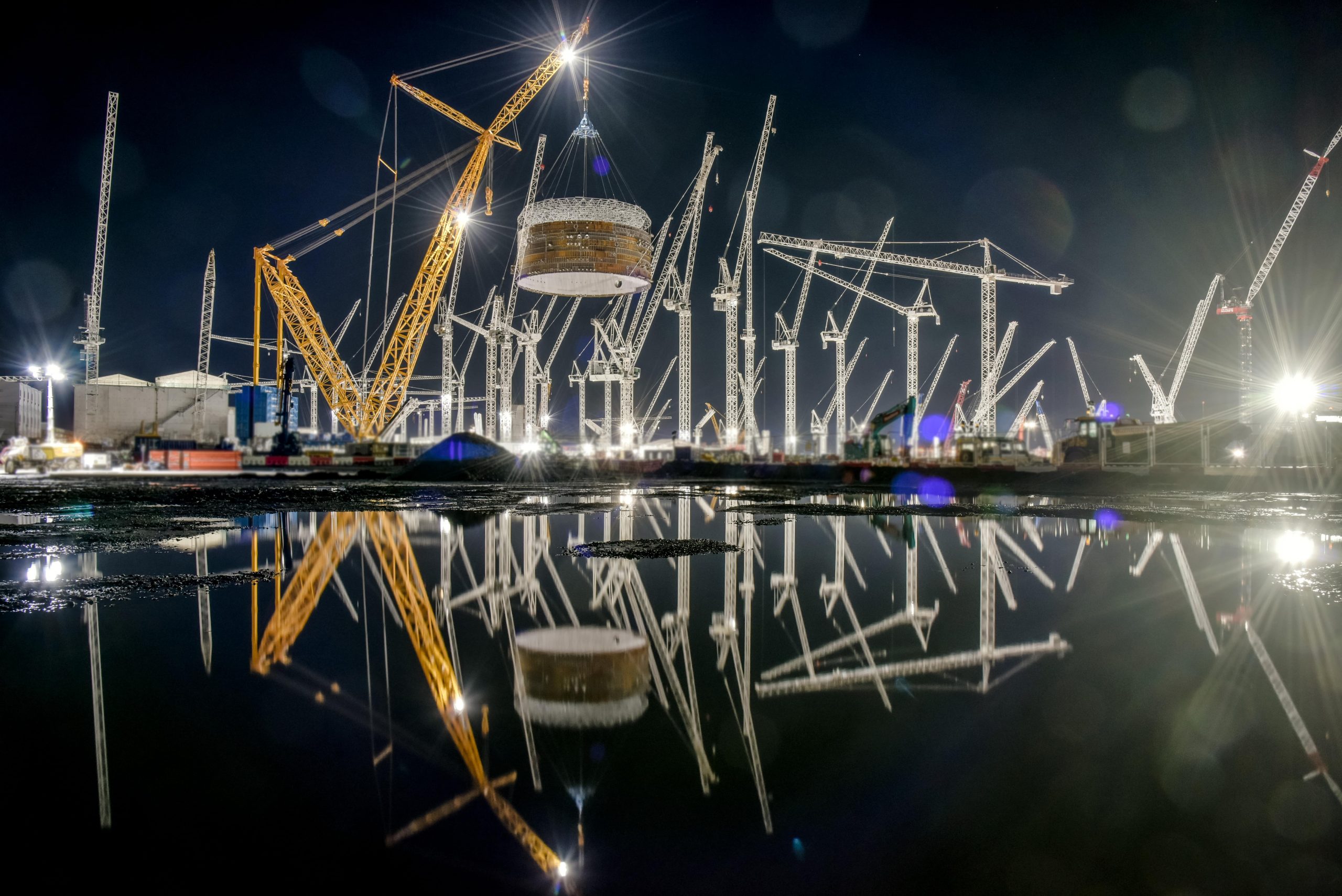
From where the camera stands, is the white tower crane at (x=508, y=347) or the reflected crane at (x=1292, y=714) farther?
the white tower crane at (x=508, y=347)

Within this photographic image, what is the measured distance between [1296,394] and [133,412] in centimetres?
10818

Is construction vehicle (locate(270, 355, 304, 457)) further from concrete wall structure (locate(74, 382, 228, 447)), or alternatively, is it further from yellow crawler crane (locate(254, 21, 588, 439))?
concrete wall structure (locate(74, 382, 228, 447))

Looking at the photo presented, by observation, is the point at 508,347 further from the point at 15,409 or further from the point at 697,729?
the point at 697,729

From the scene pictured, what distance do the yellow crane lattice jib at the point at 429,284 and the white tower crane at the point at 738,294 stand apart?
18.9 m

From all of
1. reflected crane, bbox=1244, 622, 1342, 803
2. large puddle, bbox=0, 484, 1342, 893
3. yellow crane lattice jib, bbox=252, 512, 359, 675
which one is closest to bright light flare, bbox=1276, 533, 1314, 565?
large puddle, bbox=0, 484, 1342, 893

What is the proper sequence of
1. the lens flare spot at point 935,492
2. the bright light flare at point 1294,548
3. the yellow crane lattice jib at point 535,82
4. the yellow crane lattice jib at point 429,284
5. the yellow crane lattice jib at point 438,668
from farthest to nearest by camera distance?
the yellow crane lattice jib at point 429,284
the yellow crane lattice jib at point 535,82
the lens flare spot at point 935,492
the bright light flare at point 1294,548
the yellow crane lattice jib at point 438,668

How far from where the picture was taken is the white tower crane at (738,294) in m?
56.6

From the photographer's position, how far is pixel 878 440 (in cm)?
4175

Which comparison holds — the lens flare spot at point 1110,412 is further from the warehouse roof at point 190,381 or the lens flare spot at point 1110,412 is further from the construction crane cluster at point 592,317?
the warehouse roof at point 190,381

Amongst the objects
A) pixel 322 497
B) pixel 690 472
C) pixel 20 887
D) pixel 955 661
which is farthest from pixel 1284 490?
pixel 20 887

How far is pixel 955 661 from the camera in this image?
14.4ft

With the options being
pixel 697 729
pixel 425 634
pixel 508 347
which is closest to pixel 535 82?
pixel 508 347

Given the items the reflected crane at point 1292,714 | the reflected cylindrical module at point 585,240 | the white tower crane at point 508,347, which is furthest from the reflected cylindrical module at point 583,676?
the white tower crane at point 508,347

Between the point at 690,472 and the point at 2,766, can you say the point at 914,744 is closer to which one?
the point at 2,766
